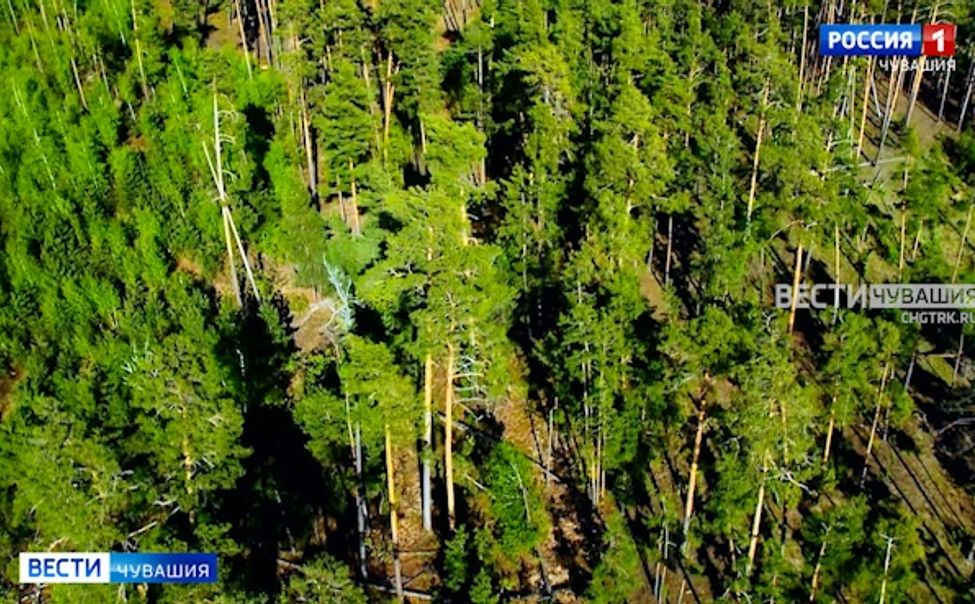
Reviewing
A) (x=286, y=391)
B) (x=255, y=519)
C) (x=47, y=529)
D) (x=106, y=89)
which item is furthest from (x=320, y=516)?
(x=106, y=89)

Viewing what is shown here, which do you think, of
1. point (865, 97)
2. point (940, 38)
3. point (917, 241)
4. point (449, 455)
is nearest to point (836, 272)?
point (917, 241)

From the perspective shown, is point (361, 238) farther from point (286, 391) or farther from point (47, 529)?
point (47, 529)

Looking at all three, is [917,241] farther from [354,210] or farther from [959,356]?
[354,210]

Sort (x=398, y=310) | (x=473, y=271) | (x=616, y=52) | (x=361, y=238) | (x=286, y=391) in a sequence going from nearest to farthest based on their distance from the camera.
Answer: (x=473, y=271)
(x=398, y=310)
(x=286, y=391)
(x=361, y=238)
(x=616, y=52)

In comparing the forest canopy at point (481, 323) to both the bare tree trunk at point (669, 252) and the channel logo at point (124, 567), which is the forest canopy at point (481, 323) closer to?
the bare tree trunk at point (669, 252)

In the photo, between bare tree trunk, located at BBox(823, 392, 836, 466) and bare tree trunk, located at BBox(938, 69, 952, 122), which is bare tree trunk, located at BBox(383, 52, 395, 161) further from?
bare tree trunk, located at BBox(938, 69, 952, 122)

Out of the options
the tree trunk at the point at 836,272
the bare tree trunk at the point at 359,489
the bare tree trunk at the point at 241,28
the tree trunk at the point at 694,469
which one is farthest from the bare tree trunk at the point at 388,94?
the tree trunk at the point at 694,469
